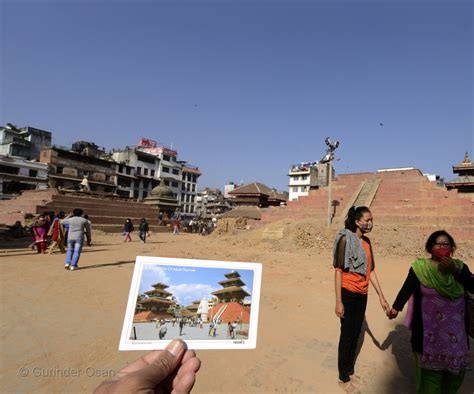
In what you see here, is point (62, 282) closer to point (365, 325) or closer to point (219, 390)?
point (219, 390)

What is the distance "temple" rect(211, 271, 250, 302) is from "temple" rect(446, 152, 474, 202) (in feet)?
91.7

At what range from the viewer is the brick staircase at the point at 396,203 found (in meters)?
15.1

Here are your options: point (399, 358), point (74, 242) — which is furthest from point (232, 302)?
point (74, 242)

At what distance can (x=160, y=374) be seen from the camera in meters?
1.24

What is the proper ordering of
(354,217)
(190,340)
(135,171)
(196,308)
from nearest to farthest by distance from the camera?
(190,340) < (196,308) < (354,217) < (135,171)

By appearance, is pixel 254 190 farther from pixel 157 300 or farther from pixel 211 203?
pixel 211 203

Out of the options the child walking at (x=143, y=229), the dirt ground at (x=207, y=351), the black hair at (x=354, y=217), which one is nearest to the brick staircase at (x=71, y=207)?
the child walking at (x=143, y=229)

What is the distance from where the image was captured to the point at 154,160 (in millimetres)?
59531

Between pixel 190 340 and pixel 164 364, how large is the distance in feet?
0.94

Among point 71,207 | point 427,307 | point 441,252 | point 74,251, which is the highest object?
point 71,207

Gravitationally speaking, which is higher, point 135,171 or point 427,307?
point 135,171

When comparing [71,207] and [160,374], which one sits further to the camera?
[71,207]

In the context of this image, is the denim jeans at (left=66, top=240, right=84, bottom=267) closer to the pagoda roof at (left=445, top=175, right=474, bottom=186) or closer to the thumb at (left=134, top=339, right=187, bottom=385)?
the thumb at (left=134, top=339, right=187, bottom=385)

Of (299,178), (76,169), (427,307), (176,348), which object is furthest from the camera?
(299,178)
